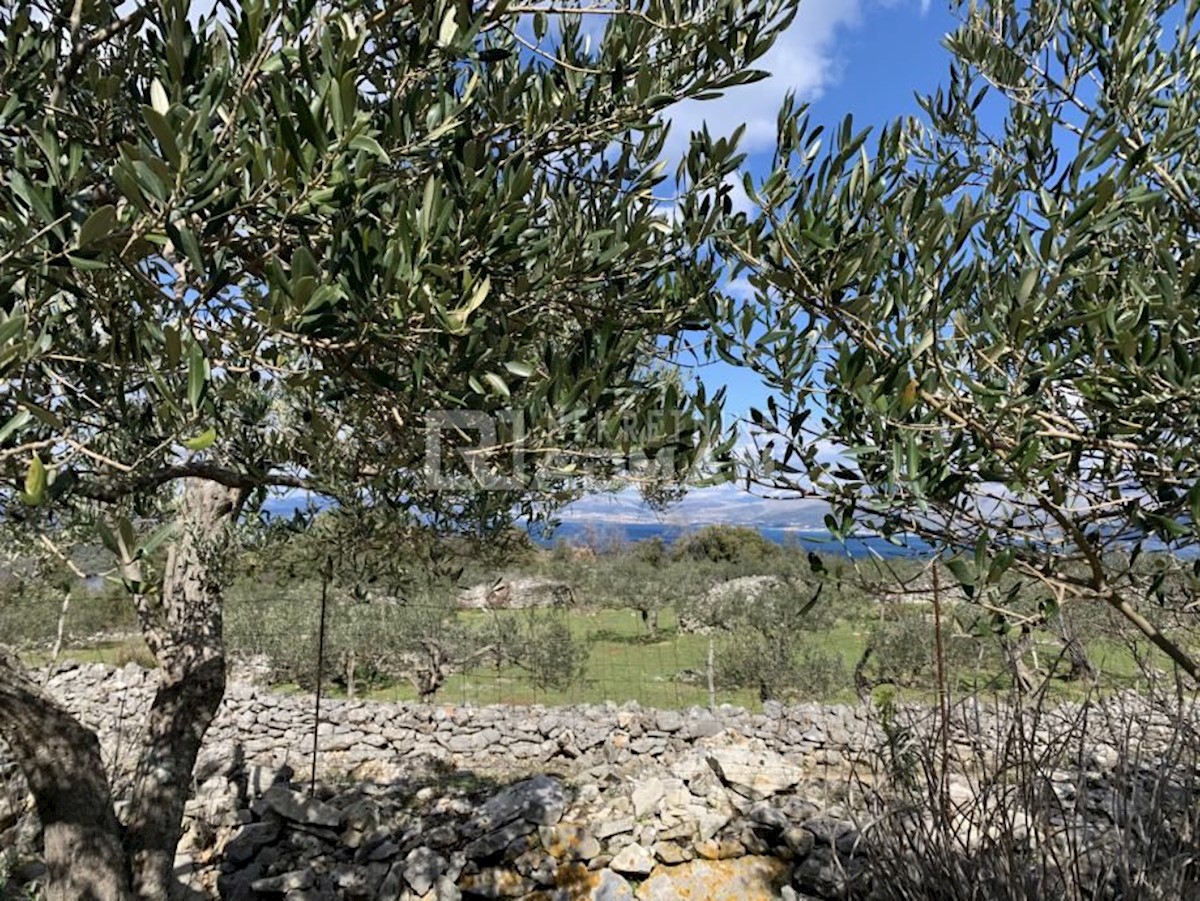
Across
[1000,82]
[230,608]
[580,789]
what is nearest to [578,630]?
[230,608]

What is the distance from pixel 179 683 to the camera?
14.3ft

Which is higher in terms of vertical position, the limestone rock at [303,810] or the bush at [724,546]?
the limestone rock at [303,810]

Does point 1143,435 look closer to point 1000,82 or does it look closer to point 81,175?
point 1000,82

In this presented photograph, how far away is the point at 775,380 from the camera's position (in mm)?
2385

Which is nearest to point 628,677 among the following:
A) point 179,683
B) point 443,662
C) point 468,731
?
point 443,662

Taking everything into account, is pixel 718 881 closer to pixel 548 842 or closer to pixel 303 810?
pixel 548 842

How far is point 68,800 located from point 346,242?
3527 mm

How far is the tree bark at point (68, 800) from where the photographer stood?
3656mm

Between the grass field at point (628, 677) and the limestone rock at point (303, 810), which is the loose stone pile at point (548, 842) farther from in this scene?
the grass field at point (628, 677)

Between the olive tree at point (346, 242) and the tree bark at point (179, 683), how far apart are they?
0.81 m

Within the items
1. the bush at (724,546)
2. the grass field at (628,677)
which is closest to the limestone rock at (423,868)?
the grass field at (628,677)

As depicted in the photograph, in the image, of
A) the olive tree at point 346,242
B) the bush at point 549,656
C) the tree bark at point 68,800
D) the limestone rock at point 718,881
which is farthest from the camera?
the bush at point 549,656

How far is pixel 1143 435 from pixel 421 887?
5.08m

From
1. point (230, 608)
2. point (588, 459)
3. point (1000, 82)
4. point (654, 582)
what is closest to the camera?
point (588, 459)
